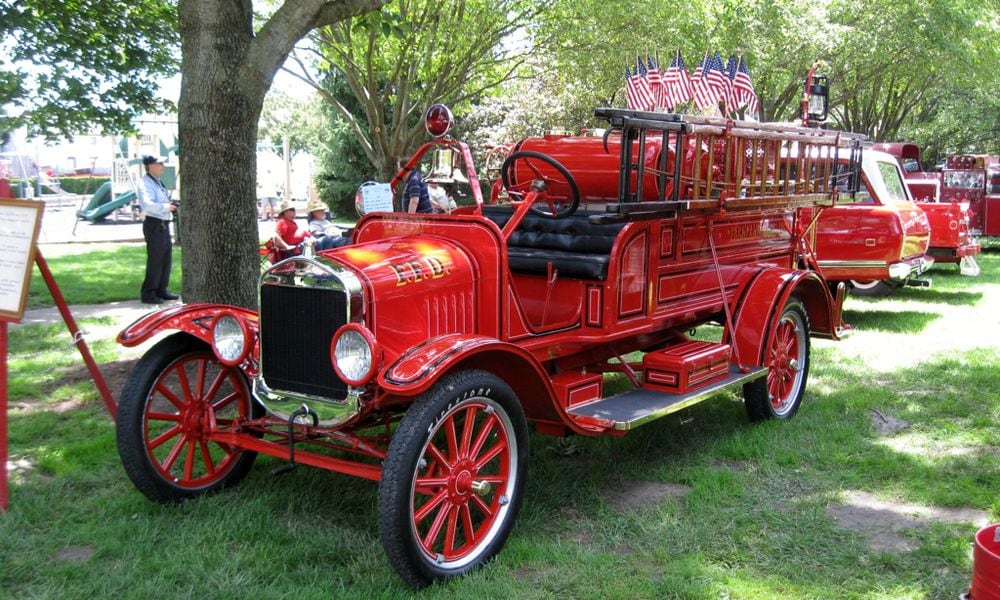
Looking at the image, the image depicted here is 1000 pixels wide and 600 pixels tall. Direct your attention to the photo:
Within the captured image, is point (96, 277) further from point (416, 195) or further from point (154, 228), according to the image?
point (416, 195)

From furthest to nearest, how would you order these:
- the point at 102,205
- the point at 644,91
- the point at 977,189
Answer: the point at 102,205 < the point at 977,189 < the point at 644,91

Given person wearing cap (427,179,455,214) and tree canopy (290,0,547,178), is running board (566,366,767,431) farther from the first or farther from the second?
tree canopy (290,0,547,178)

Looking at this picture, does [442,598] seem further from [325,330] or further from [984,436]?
[984,436]

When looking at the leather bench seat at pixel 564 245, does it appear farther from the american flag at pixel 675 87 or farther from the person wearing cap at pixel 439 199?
the person wearing cap at pixel 439 199

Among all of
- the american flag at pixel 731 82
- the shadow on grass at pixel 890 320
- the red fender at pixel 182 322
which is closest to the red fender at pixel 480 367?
the red fender at pixel 182 322

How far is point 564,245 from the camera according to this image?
17.0 ft

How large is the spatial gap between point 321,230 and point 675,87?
5.56 metres

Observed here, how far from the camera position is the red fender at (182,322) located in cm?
411

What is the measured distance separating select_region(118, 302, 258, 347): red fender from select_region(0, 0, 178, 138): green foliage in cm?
515

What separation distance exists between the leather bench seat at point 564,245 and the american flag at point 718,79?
1.25 metres

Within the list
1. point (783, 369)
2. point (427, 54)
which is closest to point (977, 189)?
point (427, 54)

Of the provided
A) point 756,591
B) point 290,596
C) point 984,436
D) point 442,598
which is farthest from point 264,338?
point 984,436

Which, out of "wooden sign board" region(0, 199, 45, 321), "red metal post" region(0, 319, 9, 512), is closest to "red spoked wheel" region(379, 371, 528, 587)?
"red metal post" region(0, 319, 9, 512)

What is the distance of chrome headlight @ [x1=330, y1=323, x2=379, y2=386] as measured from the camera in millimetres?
3568
